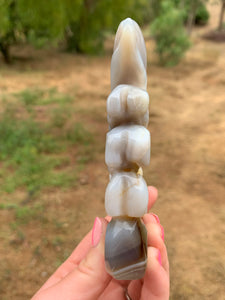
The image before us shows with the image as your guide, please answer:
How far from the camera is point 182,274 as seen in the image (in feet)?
8.75

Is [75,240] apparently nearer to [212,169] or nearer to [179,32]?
[212,169]

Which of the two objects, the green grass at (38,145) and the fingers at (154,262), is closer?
the fingers at (154,262)

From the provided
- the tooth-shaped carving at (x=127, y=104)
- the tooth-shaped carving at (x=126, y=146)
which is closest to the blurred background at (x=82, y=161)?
the tooth-shaped carving at (x=126, y=146)

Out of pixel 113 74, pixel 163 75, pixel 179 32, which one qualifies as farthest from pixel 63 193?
pixel 179 32

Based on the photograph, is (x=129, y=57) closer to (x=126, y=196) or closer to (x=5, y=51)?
(x=126, y=196)

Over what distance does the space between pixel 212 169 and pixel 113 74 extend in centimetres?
321

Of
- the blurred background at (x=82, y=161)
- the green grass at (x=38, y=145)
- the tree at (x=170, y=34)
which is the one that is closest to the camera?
the blurred background at (x=82, y=161)

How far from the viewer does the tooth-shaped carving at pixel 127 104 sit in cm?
137

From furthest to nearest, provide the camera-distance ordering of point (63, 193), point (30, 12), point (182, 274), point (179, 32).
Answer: point (179, 32) < point (30, 12) < point (63, 193) < point (182, 274)

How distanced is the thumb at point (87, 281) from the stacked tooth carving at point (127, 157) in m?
0.05

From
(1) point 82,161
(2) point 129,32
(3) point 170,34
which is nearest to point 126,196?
(2) point 129,32

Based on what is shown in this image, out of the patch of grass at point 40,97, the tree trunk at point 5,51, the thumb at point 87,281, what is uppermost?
the thumb at point 87,281

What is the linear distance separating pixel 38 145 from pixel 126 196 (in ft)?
11.6

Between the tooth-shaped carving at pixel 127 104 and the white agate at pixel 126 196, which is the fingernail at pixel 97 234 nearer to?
the white agate at pixel 126 196
